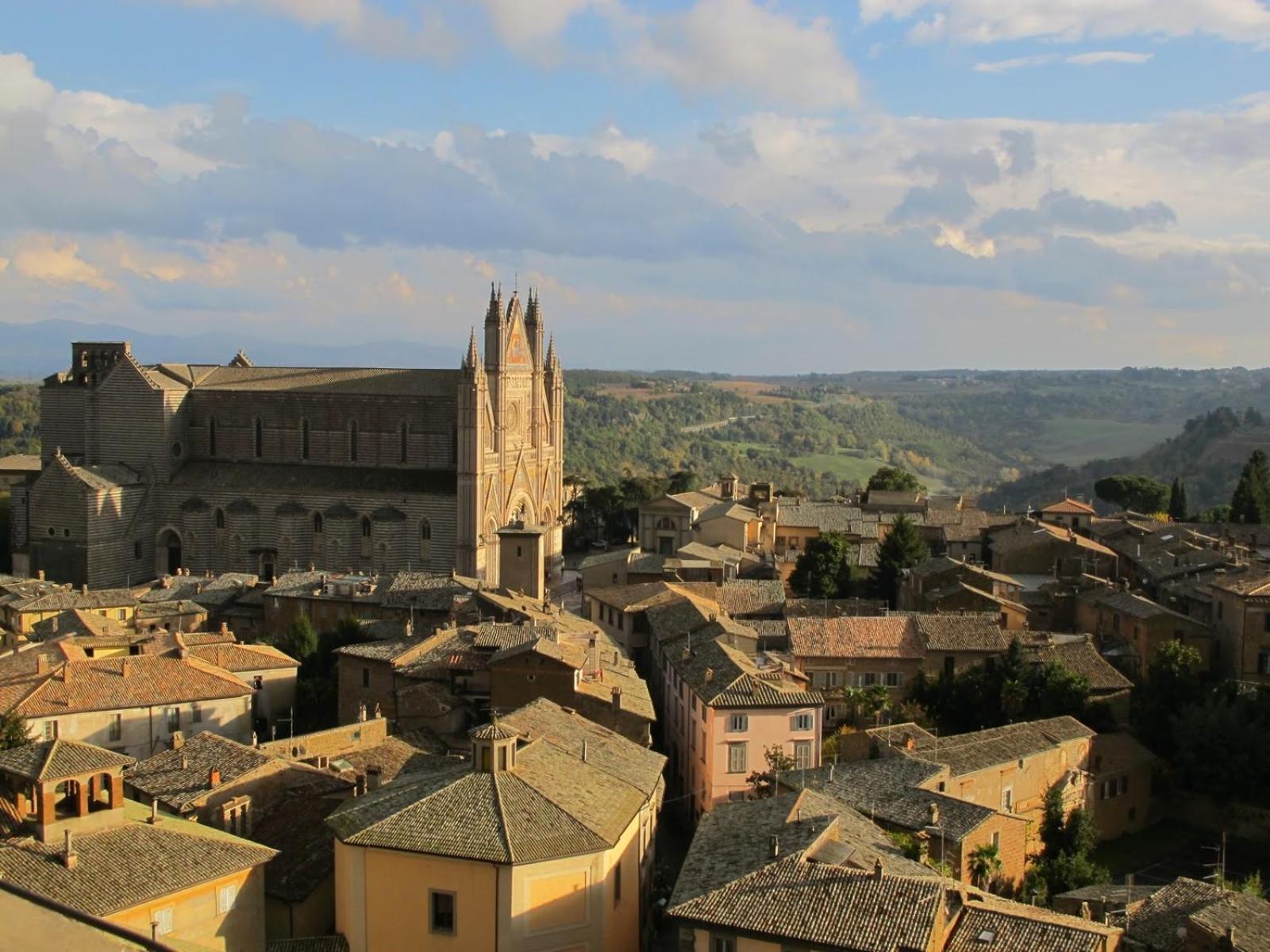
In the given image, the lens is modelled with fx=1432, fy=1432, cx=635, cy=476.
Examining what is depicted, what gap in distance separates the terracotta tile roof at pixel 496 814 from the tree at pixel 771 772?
7203 mm

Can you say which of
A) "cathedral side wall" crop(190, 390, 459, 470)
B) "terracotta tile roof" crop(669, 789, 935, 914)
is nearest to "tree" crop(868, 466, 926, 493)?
"cathedral side wall" crop(190, 390, 459, 470)

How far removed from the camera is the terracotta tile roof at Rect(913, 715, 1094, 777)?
2933 cm

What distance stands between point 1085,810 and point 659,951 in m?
12.8

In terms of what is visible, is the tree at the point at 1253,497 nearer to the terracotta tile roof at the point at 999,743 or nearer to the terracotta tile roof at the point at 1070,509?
the terracotta tile roof at the point at 1070,509

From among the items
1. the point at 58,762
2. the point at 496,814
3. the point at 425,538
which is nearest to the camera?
the point at 496,814

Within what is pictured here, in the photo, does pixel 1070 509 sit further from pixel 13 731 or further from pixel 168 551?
pixel 13 731

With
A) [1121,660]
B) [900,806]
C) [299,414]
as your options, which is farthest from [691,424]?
[900,806]

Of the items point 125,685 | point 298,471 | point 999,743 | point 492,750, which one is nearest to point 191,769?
point 125,685

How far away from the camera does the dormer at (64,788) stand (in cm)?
2069

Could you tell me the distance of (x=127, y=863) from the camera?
65.6 feet

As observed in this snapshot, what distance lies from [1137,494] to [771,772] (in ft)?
170

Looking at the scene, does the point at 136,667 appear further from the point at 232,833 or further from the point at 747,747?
the point at 747,747

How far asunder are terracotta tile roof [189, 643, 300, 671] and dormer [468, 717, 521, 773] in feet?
54.5

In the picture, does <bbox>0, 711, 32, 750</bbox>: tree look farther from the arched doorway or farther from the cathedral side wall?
the arched doorway
